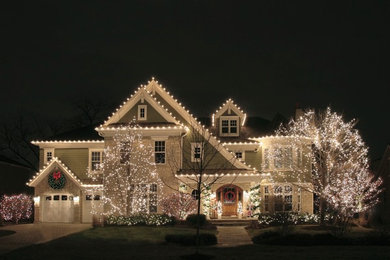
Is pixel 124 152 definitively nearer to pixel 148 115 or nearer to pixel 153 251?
pixel 148 115

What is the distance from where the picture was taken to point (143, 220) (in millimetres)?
30031

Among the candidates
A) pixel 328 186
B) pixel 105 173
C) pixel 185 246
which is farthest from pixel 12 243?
pixel 328 186

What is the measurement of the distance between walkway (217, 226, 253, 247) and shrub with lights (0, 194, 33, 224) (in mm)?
15102

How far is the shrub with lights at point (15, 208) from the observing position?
35500mm

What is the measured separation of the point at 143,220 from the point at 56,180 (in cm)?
829

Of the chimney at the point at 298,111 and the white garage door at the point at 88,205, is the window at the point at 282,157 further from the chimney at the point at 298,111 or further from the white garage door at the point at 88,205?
the white garage door at the point at 88,205

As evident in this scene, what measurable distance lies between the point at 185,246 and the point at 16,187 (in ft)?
90.0

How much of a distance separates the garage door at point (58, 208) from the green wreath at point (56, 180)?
840 millimetres

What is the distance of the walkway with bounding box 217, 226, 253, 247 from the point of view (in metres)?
22.4

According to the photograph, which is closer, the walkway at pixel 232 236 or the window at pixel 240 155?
the walkway at pixel 232 236

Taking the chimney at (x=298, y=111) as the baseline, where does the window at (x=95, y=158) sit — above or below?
below

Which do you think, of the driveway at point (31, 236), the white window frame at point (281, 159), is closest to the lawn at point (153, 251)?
the driveway at point (31, 236)

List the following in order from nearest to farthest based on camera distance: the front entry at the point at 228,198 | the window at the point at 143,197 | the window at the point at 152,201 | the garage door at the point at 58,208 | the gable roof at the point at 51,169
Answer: the window at the point at 143,197
the window at the point at 152,201
the front entry at the point at 228,198
the gable roof at the point at 51,169
the garage door at the point at 58,208

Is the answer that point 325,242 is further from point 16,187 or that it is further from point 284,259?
point 16,187
